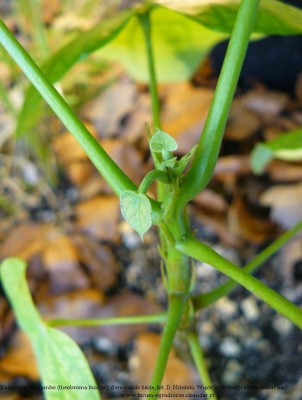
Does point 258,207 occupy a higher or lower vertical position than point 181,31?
lower

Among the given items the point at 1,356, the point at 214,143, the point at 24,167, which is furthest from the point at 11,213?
the point at 214,143

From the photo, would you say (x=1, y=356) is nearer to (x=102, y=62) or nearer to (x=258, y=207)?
(x=258, y=207)

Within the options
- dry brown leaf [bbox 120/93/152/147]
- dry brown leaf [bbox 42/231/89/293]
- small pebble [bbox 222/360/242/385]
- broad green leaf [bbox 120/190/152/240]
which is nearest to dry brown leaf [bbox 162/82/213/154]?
dry brown leaf [bbox 120/93/152/147]

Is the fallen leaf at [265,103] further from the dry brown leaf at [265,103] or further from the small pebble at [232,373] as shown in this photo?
the small pebble at [232,373]

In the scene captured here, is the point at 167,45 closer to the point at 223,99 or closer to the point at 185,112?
the point at 185,112

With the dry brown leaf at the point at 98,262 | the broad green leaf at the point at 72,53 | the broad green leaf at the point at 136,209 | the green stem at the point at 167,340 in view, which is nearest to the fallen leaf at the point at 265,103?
the dry brown leaf at the point at 98,262

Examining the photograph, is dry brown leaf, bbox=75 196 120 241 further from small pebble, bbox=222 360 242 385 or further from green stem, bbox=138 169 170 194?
green stem, bbox=138 169 170 194
